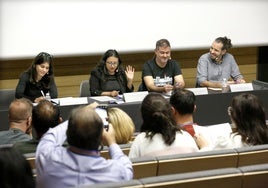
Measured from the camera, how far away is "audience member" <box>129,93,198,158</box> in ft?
9.89

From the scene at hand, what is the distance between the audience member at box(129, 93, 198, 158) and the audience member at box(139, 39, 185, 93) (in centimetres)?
215

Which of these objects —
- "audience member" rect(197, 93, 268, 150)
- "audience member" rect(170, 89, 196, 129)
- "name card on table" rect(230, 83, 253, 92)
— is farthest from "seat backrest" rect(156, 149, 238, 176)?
"name card on table" rect(230, 83, 253, 92)

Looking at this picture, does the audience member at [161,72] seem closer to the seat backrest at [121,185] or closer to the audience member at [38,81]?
the audience member at [38,81]

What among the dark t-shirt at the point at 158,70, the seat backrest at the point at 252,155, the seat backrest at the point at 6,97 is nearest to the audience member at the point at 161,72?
the dark t-shirt at the point at 158,70

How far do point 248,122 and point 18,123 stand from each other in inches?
60.7

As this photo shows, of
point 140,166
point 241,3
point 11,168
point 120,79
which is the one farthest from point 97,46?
point 11,168

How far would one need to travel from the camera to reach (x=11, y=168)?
77.7 inches

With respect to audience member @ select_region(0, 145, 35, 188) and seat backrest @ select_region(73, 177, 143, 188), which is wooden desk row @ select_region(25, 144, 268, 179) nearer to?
seat backrest @ select_region(73, 177, 143, 188)

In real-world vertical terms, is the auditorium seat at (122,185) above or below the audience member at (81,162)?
below

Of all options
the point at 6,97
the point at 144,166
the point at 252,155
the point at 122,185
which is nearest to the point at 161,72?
the point at 6,97

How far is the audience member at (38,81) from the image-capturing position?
509 centimetres

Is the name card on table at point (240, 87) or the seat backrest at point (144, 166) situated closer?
the seat backrest at point (144, 166)

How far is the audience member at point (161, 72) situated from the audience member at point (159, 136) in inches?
84.6

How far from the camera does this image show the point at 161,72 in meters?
5.62
